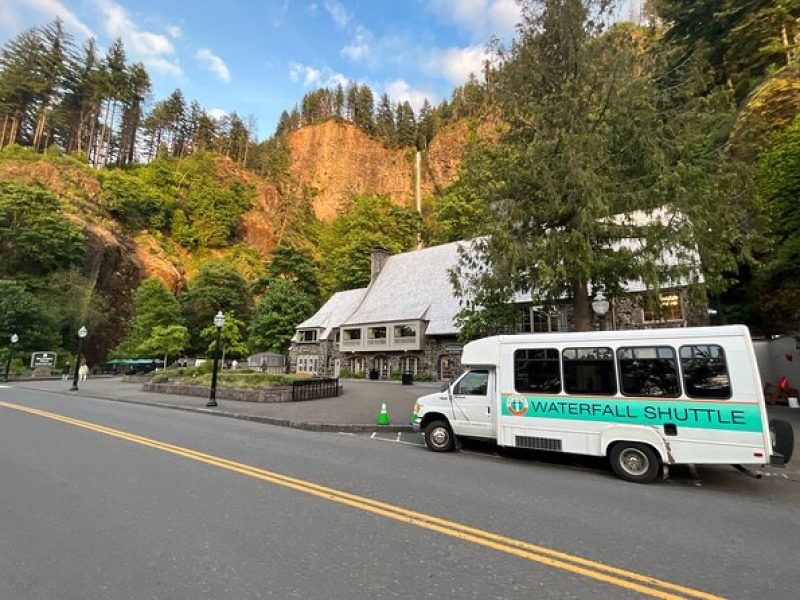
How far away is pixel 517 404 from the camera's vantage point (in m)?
9.30

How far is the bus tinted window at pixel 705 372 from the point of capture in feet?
24.8

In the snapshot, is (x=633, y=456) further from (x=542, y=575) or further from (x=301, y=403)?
(x=301, y=403)

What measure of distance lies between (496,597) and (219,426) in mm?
11142

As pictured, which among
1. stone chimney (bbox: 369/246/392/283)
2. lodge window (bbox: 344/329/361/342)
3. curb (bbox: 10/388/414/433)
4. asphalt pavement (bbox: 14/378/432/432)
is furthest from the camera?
stone chimney (bbox: 369/246/392/283)

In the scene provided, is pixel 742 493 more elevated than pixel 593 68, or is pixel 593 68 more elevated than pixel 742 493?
pixel 593 68

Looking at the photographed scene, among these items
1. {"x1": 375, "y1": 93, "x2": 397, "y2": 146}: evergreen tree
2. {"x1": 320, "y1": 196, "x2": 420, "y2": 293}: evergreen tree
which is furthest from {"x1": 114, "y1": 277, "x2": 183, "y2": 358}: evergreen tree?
{"x1": 375, "y1": 93, "x2": 397, "y2": 146}: evergreen tree

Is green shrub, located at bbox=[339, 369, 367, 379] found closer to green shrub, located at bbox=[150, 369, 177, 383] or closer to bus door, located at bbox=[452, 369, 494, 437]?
green shrub, located at bbox=[150, 369, 177, 383]

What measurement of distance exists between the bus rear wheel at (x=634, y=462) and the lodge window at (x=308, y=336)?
129 feet

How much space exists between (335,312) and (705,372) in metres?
40.0

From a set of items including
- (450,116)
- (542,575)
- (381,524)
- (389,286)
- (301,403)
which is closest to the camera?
(542,575)

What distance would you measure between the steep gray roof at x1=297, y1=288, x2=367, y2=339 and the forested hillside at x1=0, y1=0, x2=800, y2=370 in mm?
5014

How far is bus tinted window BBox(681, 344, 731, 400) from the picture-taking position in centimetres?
755

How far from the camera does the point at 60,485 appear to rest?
623 centimetres

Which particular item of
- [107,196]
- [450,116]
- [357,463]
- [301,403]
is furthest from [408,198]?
[357,463]
